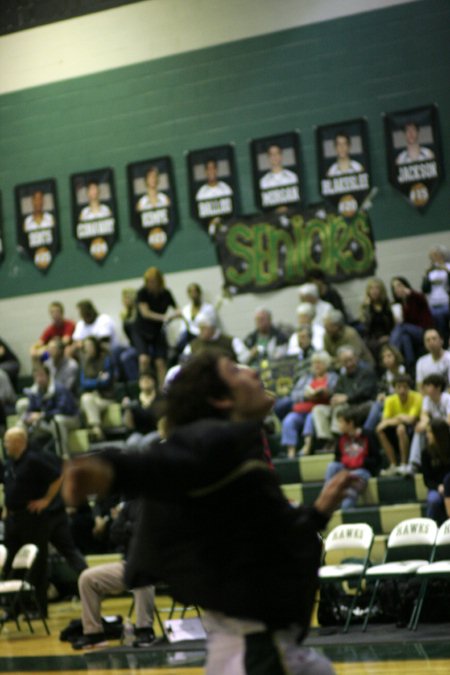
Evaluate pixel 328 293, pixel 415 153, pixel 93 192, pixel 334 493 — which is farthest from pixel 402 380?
pixel 334 493

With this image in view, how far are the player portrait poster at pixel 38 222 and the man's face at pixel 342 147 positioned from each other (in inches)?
→ 167

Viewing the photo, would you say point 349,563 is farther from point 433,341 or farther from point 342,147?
point 342,147

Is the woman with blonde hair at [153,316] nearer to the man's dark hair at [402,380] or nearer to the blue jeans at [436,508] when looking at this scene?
the man's dark hair at [402,380]

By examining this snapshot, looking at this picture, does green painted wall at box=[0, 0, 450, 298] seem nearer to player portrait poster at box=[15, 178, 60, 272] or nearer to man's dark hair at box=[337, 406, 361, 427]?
player portrait poster at box=[15, 178, 60, 272]

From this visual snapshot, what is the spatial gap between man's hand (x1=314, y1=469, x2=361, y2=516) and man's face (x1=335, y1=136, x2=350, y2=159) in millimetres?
12120

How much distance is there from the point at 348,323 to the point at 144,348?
8.41 ft

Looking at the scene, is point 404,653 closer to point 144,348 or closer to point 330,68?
point 144,348

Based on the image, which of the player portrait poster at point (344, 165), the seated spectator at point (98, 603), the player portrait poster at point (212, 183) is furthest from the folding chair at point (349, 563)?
the player portrait poster at point (212, 183)

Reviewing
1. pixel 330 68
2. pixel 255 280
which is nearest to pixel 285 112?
pixel 330 68

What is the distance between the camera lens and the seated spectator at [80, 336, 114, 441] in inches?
574

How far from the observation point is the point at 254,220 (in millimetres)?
15531

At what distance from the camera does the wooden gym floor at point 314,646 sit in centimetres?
714

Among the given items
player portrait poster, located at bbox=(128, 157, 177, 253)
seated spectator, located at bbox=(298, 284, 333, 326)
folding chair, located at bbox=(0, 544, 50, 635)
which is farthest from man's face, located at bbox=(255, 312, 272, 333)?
folding chair, located at bbox=(0, 544, 50, 635)

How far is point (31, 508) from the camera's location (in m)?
10.9
